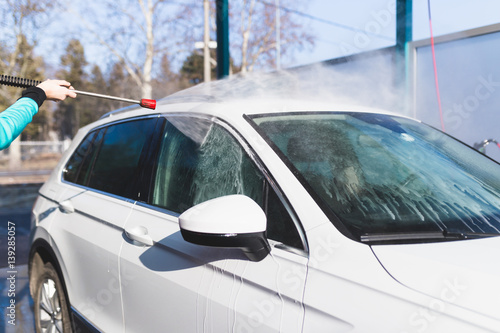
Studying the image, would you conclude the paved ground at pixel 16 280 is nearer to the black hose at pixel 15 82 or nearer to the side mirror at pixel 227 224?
the black hose at pixel 15 82

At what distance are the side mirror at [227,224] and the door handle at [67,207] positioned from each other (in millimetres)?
1586

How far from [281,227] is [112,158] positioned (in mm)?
1629

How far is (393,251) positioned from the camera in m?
1.38

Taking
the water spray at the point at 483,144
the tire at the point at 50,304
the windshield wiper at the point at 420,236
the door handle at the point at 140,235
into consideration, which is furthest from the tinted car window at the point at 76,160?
the water spray at the point at 483,144

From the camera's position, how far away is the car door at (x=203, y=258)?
1.52 metres

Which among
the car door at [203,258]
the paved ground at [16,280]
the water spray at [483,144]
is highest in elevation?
the water spray at [483,144]

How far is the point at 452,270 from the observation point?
125 cm

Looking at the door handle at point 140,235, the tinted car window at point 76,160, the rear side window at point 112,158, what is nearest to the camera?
the door handle at point 140,235

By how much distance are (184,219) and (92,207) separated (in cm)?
136

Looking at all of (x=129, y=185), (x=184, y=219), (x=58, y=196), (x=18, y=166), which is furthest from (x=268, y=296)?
(x=18, y=166)

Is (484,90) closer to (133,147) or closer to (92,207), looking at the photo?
(133,147)

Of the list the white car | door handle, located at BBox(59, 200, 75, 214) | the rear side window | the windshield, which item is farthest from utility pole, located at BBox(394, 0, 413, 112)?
door handle, located at BBox(59, 200, 75, 214)

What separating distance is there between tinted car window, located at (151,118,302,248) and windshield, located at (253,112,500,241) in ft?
0.47

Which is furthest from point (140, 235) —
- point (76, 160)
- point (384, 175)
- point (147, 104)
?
point (76, 160)
